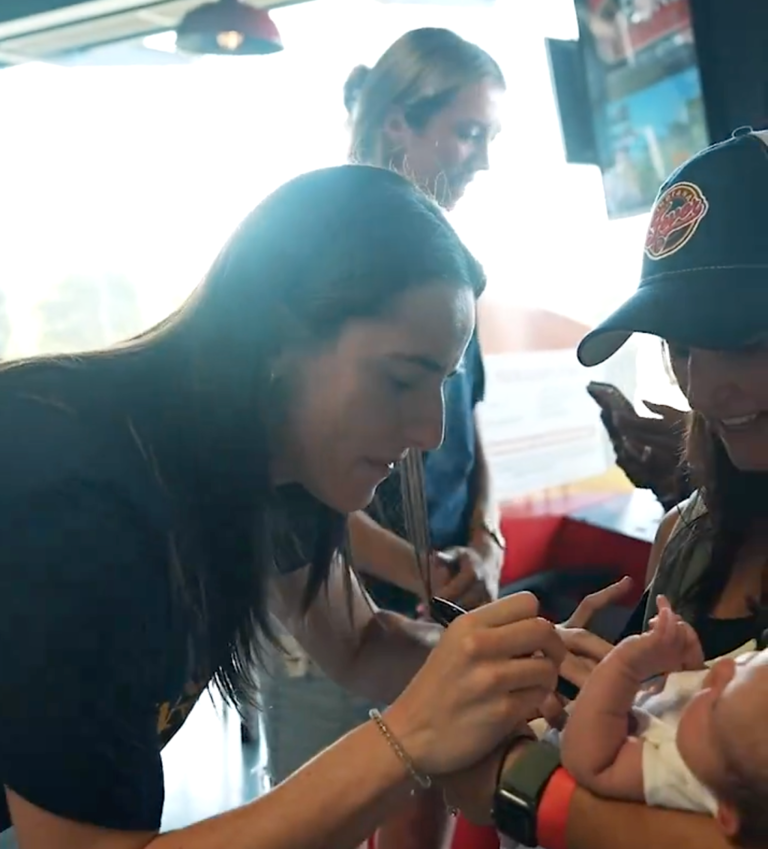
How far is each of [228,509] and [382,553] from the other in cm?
71

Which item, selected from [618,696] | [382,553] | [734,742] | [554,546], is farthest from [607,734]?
[554,546]

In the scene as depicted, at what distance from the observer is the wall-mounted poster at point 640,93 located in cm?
219

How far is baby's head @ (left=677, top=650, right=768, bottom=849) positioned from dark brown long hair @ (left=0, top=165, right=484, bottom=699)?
0.46 meters

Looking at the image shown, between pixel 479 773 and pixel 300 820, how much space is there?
0.67 ft

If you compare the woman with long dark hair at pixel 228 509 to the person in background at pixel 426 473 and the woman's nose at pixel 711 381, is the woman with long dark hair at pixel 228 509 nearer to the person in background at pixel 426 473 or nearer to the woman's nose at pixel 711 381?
the woman's nose at pixel 711 381

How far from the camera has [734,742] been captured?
2.93 ft

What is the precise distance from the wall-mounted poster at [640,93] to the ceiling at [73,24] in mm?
1457

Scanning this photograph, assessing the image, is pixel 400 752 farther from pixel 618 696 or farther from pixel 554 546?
pixel 554 546

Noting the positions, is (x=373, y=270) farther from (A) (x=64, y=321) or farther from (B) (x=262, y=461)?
(A) (x=64, y=321)

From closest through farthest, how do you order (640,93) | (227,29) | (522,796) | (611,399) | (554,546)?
1. (522,796)
2. (611,399)
3. (640,93)
4. (227,29)
5. (554,546)

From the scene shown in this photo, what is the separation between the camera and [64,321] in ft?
11.6

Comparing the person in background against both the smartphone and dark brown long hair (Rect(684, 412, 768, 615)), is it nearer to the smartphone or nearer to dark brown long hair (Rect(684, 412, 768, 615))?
the smartphone

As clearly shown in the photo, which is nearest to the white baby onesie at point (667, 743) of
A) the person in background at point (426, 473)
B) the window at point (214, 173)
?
the person in background at point (426, 473)

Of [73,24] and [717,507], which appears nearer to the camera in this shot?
[717,507]
